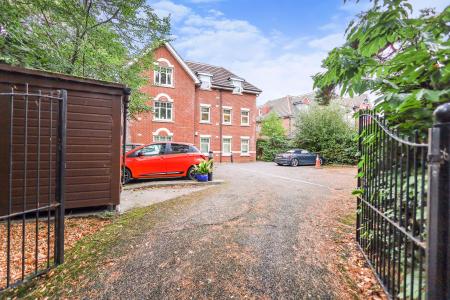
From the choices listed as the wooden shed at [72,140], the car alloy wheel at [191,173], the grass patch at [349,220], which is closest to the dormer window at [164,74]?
the car alloy wheel at [191,173]

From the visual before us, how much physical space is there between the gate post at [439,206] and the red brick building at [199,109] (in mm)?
18821

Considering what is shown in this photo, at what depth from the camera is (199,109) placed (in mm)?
22953

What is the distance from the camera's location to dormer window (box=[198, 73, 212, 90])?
23.1m

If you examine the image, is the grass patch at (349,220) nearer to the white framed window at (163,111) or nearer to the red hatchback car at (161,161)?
the red hatchback car at (161,161)

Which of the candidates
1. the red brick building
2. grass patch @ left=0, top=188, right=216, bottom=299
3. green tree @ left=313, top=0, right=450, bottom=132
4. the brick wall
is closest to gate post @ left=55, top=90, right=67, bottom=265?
grass patch @ left=0, top=188, right=216, bottom=299

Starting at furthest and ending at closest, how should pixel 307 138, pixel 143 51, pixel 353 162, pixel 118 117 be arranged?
pixel 307 138 → pixel 353 162 → pixel 143 51 → pixel 118 117

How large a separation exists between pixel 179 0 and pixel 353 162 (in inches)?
724

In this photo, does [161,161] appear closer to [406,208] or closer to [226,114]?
[406,208]

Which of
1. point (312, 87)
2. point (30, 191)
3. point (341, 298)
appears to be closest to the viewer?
point (341, 298)

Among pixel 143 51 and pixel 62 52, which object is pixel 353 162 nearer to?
pixel 143 51

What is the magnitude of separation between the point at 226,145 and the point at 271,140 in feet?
18.5

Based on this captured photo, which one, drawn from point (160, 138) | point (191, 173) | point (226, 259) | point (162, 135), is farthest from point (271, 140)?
point (226, 259)

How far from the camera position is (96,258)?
3506 millimetres

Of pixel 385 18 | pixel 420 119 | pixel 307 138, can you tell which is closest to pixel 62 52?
pixel 385 18
